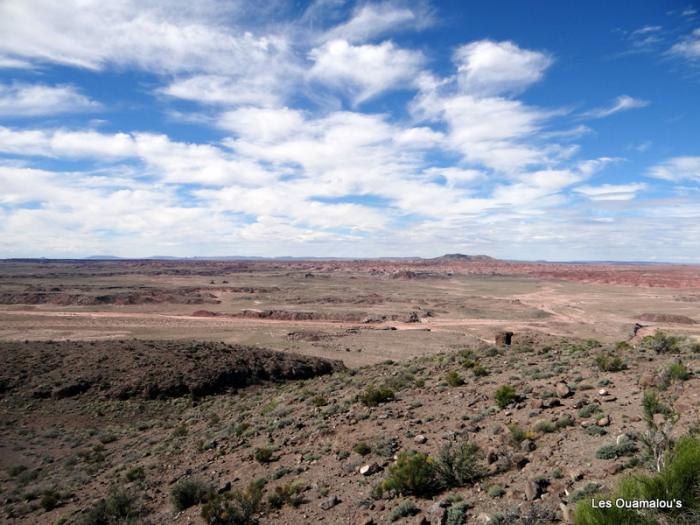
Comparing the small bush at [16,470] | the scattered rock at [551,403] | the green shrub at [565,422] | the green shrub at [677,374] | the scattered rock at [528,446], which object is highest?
the green shrub at [677,374]

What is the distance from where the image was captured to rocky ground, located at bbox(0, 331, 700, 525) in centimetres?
775

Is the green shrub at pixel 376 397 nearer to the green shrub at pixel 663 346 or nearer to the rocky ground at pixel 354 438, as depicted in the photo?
the rocky ground at pixel 354 438

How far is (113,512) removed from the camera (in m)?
9.76

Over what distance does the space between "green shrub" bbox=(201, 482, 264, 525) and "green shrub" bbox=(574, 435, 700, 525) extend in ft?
19.9

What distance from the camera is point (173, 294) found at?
8038 centimetres

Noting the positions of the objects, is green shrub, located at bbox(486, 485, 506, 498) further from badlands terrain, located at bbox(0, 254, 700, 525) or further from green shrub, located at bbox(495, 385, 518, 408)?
green shrub, located at bbox(495, 385, 518, 408)

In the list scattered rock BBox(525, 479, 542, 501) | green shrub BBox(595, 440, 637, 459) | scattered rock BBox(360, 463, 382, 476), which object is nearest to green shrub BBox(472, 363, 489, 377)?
scattered rock BBox(360, 463, 382, 476)

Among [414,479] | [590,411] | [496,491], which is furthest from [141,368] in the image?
[590,411]

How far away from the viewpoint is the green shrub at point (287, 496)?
8.77 m

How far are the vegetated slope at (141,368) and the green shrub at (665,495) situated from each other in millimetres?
22703

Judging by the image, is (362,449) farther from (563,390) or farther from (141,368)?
(141,368)

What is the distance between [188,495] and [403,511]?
212 inches

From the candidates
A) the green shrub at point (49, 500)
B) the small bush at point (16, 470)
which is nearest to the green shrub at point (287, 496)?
the green shrub at point (49, 500)

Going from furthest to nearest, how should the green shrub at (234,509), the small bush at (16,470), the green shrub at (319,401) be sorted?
the green shrub at (319,401)
the small bush at (16,470)
the green shrub at (234,509)
